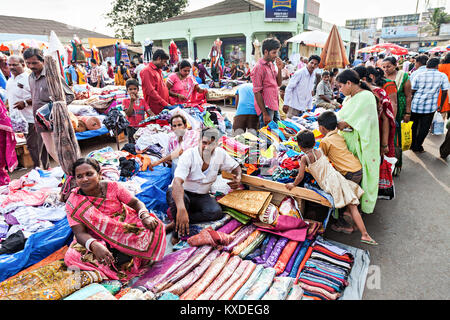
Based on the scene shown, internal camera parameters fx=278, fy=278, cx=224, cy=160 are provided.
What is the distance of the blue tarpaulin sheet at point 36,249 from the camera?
2.35m

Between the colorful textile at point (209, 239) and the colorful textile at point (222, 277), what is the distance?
0.23 meters

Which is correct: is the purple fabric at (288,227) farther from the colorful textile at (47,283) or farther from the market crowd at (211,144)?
the colorful textile at (47,283)

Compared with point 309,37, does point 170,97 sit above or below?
below

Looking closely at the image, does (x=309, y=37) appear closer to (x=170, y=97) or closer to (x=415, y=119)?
(x=415, y=119)

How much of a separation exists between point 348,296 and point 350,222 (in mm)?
1094

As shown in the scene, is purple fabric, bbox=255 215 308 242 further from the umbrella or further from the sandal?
the umbrella

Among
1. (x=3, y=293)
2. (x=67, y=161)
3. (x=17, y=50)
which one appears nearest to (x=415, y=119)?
(x=67, y=161)

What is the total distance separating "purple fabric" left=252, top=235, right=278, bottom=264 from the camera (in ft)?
8.62

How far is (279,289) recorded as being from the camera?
2213mm

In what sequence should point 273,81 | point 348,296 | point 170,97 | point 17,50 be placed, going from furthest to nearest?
point 17,50 → point 170,97 → point 273,81 → point 348,296

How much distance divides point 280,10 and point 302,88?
1448cm

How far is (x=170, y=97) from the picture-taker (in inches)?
212

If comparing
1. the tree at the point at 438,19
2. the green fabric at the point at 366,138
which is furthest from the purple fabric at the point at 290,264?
the tree at the point at 438,19

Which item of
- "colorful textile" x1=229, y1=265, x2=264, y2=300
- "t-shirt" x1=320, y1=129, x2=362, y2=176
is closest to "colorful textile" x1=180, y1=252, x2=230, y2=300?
"colorful textile" x1=229, y1=265, x2=264, y2=300
